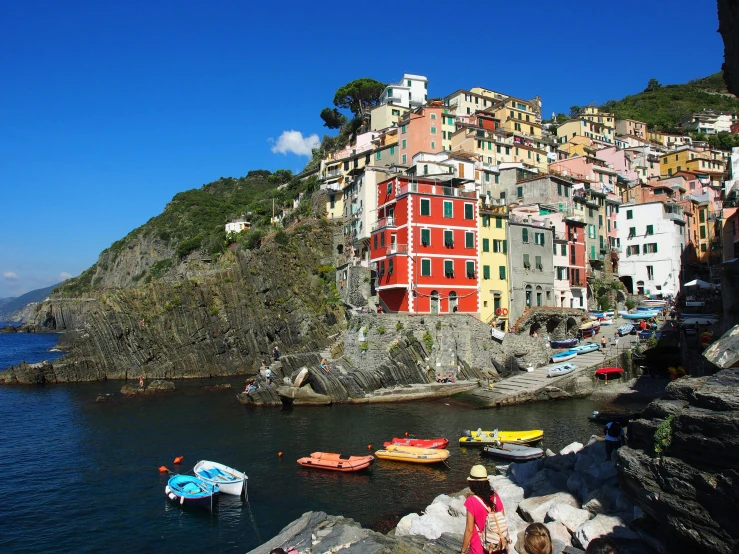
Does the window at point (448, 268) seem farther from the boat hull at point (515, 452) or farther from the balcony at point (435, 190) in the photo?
the boat hull at point (515, 452)

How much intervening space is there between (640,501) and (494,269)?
42082 millimetres

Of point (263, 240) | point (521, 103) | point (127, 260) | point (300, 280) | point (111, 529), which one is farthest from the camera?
point (127, 260)

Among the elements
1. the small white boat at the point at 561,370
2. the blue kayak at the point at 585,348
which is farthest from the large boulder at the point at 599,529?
the blue kayak at the point at 585,348

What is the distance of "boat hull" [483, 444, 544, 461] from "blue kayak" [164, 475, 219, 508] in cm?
1476

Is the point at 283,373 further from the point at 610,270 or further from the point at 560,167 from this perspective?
the point at 560,167

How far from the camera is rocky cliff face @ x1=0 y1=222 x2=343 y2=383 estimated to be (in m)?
62.4

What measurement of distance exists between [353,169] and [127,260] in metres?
84.5

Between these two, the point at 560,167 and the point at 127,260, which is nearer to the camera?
the point at 560,167

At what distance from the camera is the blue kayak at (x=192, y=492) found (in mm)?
23812

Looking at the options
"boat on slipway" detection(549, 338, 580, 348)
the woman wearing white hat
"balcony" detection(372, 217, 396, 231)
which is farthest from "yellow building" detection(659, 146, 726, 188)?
the woman wearing white hat

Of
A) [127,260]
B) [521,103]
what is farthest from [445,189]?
[127,260]

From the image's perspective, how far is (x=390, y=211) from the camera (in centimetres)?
5244

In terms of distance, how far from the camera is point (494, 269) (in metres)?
52.8

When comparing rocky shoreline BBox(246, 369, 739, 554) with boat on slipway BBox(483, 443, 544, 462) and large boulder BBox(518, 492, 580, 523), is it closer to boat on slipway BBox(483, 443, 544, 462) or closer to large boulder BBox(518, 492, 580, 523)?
large boulder BBox(518, 492, 580, 523)
